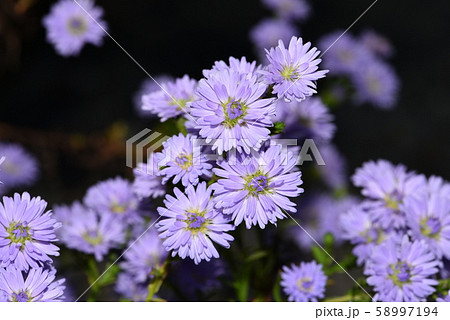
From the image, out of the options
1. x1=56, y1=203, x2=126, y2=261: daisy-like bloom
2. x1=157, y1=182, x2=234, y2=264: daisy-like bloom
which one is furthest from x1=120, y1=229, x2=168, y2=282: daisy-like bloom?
x1=157, y1=182, x2=234, y2=264: daisy-like bloom

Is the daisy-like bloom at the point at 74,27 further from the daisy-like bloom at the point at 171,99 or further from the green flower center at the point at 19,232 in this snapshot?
the green flower center at the point at 19,232

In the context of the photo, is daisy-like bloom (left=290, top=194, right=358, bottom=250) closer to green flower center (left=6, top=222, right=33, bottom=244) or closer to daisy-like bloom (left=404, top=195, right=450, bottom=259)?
daisy-like bloom (left=404, top=195, right=450, bottom=259)

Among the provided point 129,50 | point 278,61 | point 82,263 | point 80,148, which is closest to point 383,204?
point 278,61

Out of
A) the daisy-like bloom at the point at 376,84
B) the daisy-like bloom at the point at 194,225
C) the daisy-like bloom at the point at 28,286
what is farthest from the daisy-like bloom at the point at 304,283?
the daisy-like bloom at the point at 376,84

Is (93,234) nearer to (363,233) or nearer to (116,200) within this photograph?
(116,200)

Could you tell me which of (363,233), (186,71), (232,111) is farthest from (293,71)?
(186,71)

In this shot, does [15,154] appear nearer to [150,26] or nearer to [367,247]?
[150,26]

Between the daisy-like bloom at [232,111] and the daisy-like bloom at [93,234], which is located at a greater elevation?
the daisy-like bloom at [232,111]
